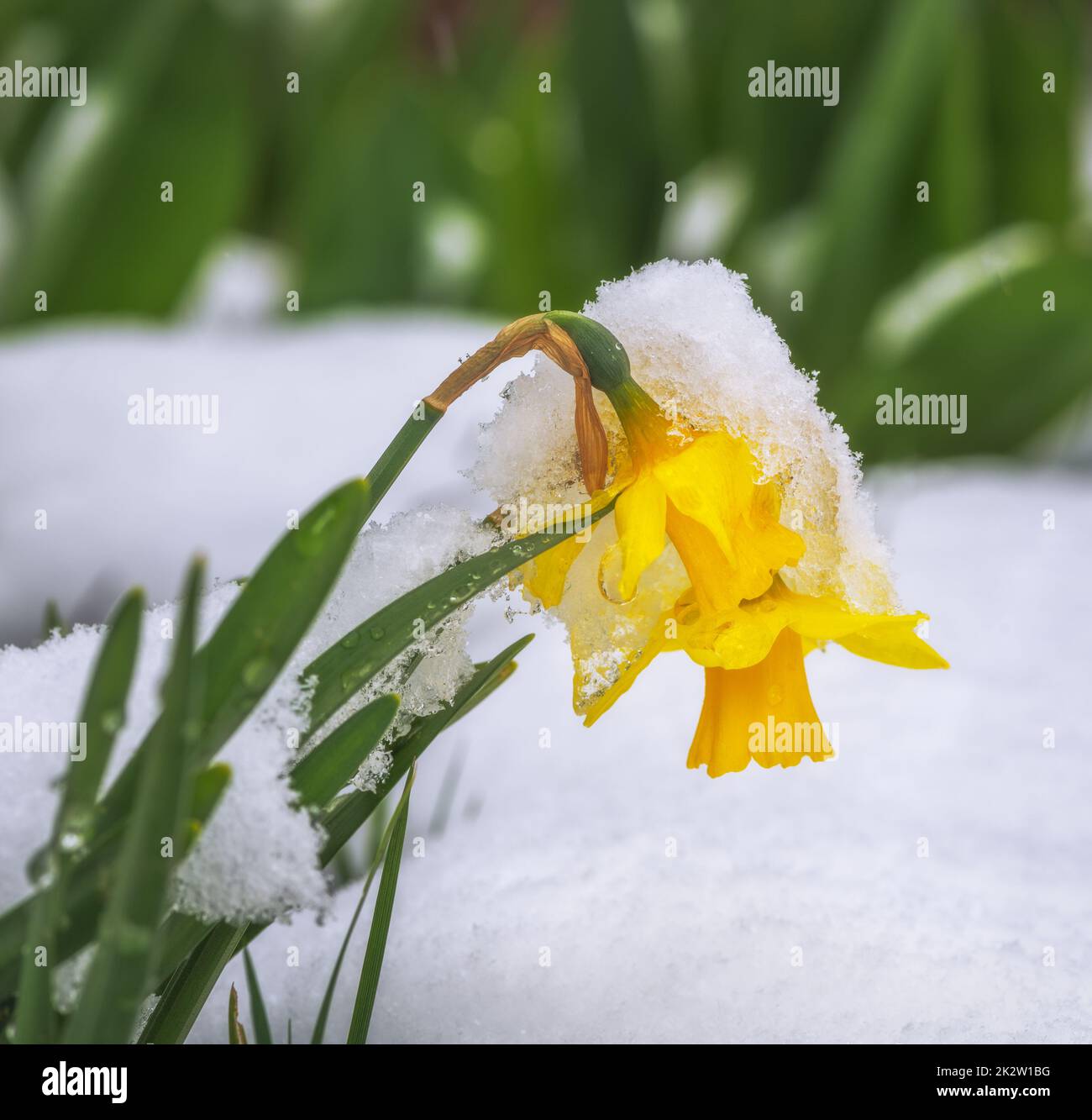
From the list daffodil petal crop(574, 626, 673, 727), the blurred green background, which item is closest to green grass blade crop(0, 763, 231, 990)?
daffodil petal crop(574, 626, 673, 727)

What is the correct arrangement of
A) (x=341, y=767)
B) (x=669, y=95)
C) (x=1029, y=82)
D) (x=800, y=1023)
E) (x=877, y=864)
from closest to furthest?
(x=341, y=767), (x=800, y=1023), (x=877, y=864), (x=1029, y=82), (x=669, y=95)

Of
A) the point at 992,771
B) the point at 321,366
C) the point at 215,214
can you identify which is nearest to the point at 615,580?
the point at 992,771

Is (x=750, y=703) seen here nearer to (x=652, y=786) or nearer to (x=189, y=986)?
(x=189, y=986)

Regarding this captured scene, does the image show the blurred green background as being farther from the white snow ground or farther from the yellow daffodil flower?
the yellow daffodil flower

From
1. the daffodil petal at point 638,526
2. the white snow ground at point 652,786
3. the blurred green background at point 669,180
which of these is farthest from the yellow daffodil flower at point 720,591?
the blurred green background at point 669,180

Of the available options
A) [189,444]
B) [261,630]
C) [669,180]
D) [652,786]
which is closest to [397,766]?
[261,630]
